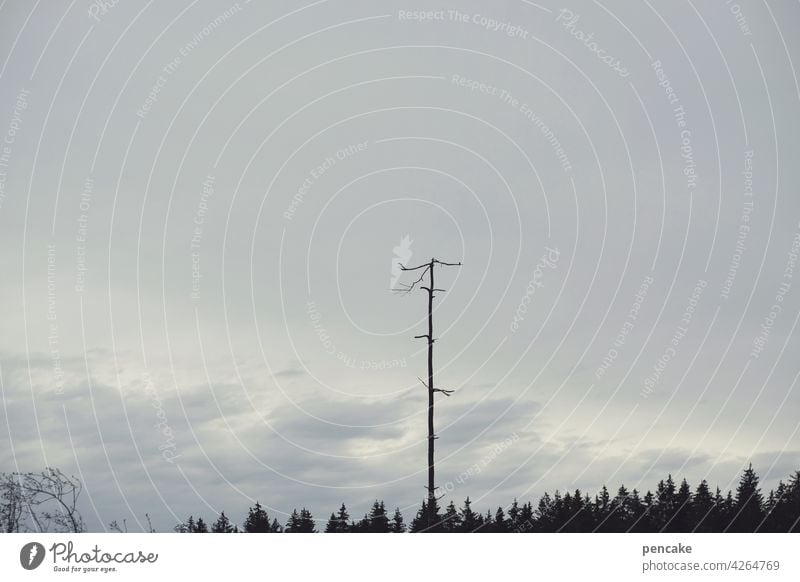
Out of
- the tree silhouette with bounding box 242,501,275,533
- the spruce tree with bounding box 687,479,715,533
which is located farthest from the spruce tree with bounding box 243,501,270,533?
the spruce tree with bounding box 687,479,715,533

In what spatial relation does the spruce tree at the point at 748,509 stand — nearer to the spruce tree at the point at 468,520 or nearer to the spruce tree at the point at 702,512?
the spruce tree at the point at 702,512

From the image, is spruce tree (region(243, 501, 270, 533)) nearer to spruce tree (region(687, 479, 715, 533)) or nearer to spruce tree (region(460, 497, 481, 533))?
spruce tree (region(460, 497, 481, 533))

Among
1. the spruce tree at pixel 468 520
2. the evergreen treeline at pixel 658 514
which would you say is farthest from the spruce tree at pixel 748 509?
the spruce tree at pixel 468 520

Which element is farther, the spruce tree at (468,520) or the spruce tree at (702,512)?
the spruce tree at (702,512)

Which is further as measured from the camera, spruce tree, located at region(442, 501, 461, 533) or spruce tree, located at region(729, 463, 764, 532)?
spruce tree, located at region(729, 463, 764, 532)

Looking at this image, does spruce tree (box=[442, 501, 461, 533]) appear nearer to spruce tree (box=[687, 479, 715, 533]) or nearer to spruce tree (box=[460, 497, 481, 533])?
spruce tree (box=[460, 497, 481, 533])

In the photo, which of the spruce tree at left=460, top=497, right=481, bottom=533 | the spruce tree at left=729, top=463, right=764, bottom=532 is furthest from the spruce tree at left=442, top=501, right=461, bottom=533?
the spruce tree at left=729, top=463, right=764, bottom=532

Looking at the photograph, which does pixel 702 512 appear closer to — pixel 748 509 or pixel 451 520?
pixel 748 509

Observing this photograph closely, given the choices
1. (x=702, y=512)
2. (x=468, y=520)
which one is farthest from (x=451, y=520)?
(x=702, y=512)

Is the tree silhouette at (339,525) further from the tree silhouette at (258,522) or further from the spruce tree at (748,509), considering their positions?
the spruce tree at (748,509)

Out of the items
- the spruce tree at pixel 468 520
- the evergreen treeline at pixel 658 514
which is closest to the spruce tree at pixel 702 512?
the evergreen treeline at pixel 658 514
